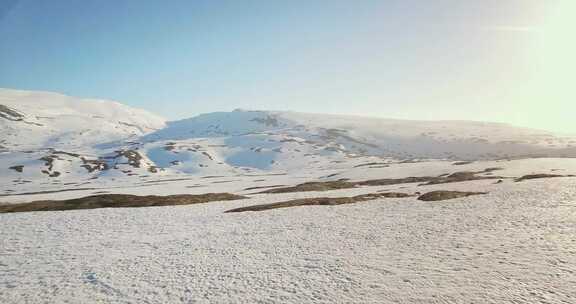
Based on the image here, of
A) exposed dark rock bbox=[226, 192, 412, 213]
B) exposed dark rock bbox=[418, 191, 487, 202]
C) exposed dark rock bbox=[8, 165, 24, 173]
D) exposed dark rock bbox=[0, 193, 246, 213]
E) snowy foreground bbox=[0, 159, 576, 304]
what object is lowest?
exposed dark rock bbox=[8, 165, 24, 173]

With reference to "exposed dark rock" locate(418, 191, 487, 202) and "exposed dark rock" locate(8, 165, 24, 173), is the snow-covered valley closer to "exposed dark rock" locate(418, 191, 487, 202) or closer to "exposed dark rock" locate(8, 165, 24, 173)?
"exposed dark rock" locate(418, 191, 487, 202)

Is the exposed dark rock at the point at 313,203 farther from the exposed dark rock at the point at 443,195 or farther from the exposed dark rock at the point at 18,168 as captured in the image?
the exposed dark rock at the point at 18,168

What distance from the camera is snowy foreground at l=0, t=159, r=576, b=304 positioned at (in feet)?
47.4

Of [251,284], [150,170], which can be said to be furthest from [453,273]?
[150,170]

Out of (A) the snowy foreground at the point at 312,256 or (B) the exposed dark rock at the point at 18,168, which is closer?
(A) the snowy foreground at the point at 312,256

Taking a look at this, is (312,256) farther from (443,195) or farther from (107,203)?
(107,203)

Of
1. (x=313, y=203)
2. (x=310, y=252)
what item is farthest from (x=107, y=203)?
(x=310, y=252)

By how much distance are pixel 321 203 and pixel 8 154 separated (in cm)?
17029

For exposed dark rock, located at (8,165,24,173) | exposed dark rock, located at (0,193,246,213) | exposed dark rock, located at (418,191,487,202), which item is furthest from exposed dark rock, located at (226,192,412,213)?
exposed dark rock, located at (8,165,24,173)

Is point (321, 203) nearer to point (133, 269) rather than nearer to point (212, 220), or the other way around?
point (212, 220)

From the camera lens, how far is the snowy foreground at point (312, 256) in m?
14.5

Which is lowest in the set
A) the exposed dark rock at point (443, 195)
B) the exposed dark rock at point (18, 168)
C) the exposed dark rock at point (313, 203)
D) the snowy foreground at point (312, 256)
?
the exposed dark rock at point (18, 168)

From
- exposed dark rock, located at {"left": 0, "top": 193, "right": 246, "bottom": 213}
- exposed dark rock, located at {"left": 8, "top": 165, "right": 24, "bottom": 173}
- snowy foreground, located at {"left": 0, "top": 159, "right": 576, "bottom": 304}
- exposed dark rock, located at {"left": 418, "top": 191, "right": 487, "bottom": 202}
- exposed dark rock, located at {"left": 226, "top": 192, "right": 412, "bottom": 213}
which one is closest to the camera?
snowy foreground, located at {"left": 0, "top": 159, "right": 576, "bottom": 304}

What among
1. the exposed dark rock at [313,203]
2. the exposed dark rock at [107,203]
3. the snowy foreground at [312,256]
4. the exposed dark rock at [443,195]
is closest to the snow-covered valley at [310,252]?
the snowy foreground at [312,256]
